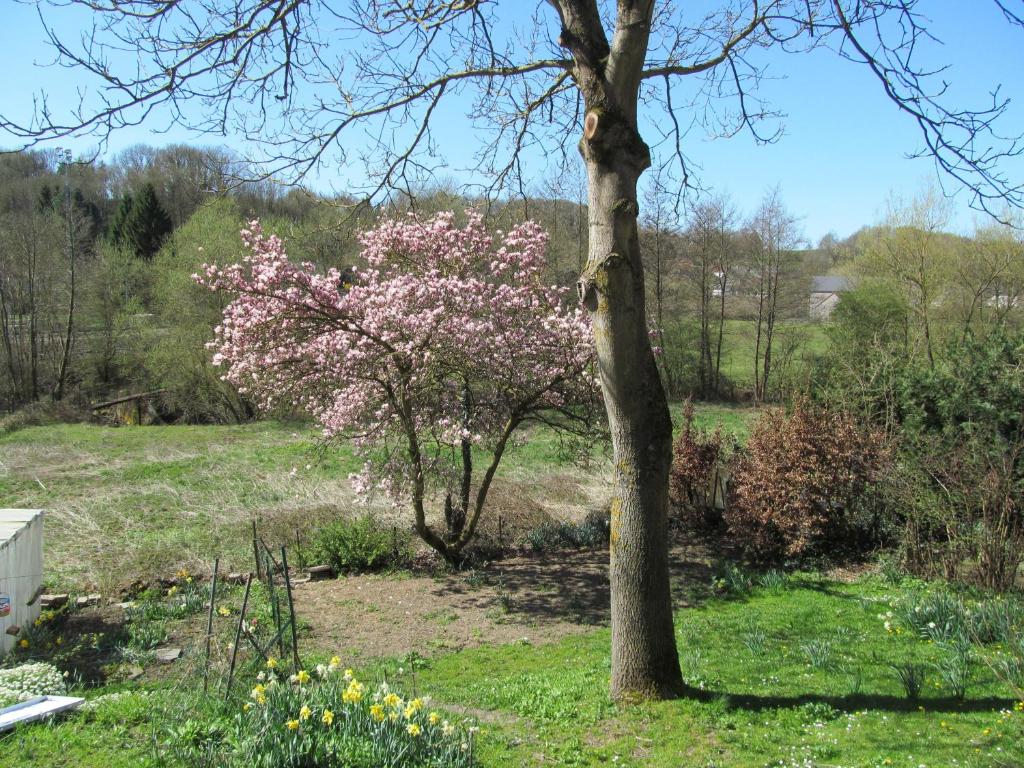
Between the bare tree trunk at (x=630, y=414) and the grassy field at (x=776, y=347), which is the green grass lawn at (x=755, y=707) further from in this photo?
the grassy field at (x=776, y=347)

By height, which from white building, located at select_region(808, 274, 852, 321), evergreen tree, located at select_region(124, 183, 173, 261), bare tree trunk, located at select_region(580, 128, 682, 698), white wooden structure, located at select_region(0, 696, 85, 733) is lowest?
white wooden structure, located at select_region(0, 696, 85, 733)

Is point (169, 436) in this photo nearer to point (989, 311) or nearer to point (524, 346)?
point (524, 346)

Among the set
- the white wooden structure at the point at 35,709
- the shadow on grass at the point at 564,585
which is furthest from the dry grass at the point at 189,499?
the white wooden structure at the point at 35,709

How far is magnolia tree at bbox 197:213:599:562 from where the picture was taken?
900 centimetres

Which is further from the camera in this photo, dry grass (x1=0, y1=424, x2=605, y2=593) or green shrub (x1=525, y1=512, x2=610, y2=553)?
green shrub (x1=525, y1=512, x2=610, y2=553)

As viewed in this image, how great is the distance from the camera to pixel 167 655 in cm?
673

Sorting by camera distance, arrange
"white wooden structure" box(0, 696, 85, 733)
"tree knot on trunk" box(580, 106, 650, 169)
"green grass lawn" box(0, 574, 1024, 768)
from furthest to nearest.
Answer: "tree knot on trunk" box(580, 106, 650, 169) < "white wooden structure" box(0, 696, 85, 733) < "green grass lawn" box(0, 574, 1024, 768)

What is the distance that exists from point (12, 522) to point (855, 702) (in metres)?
7.81

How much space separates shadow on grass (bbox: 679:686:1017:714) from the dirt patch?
306 cm

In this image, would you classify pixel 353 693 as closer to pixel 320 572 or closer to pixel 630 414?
pixel 630 414

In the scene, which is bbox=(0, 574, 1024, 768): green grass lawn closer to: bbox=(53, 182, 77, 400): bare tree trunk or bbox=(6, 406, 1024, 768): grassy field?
bbox=(6, 406, 1024, 768): grassy field

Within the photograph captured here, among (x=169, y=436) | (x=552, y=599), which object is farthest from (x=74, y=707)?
(x=169, y=436)

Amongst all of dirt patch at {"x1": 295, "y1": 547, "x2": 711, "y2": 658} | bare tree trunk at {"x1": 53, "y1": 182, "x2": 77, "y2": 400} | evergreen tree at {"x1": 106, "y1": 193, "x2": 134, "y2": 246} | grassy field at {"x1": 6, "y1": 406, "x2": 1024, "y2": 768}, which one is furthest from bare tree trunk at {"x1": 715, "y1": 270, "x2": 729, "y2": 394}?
evergreen tree at {"x1": 106, "y1": 193, "x2": 134, "y2": 246}

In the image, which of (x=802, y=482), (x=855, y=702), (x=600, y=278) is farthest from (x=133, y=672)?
(x=802, y=482)
